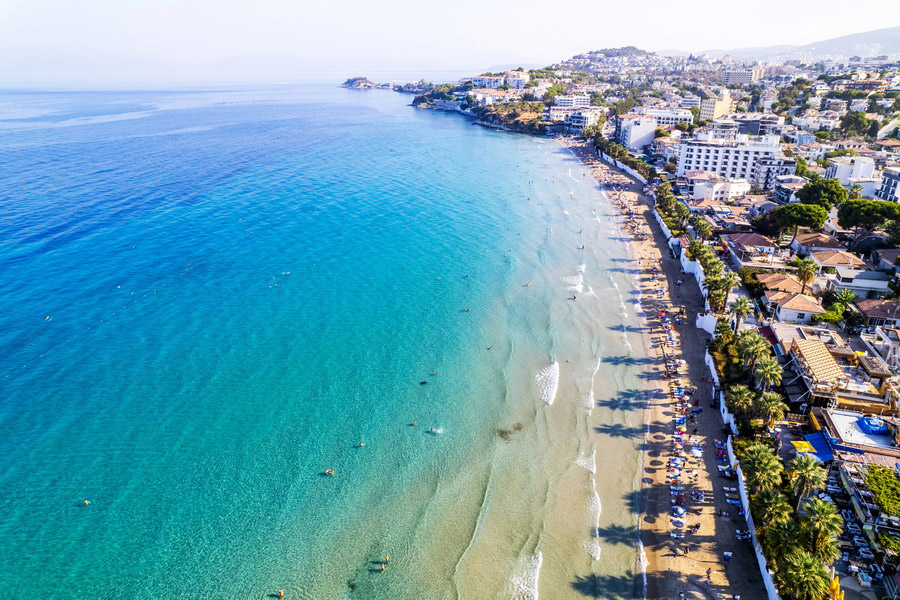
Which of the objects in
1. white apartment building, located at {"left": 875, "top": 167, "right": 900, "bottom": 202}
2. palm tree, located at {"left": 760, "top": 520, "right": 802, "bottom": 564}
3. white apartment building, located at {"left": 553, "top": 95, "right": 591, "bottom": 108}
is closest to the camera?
palm tree, located at {"left": 760, "top": 520, "right": 802, "bottom": 564}

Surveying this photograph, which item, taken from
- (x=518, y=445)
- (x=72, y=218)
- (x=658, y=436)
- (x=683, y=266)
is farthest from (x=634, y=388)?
(x=72, y=218)

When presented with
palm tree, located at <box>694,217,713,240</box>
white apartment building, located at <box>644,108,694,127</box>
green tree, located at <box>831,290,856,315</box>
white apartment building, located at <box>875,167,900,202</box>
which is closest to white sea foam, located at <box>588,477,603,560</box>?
green tree, located at <box>831,290,856,315</box>

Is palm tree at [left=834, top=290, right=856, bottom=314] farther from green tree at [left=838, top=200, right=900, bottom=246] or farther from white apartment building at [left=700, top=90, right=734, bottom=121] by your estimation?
white apartment building at [left=700, top=90, right=734, bottom=121]

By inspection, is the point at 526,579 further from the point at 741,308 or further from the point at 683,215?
the point at 683,215

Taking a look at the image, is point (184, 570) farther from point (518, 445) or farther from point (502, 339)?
point (502, 339)

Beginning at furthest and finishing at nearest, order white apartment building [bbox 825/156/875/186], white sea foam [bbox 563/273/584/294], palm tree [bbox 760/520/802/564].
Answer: white apartment building [bbox 825/156/875/186] < white sea foam [bbox 563/273/584/294] < palm tree [bbox 760/520/802/564]

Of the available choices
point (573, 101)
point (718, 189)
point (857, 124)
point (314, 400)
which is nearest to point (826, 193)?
point (718, 189)
